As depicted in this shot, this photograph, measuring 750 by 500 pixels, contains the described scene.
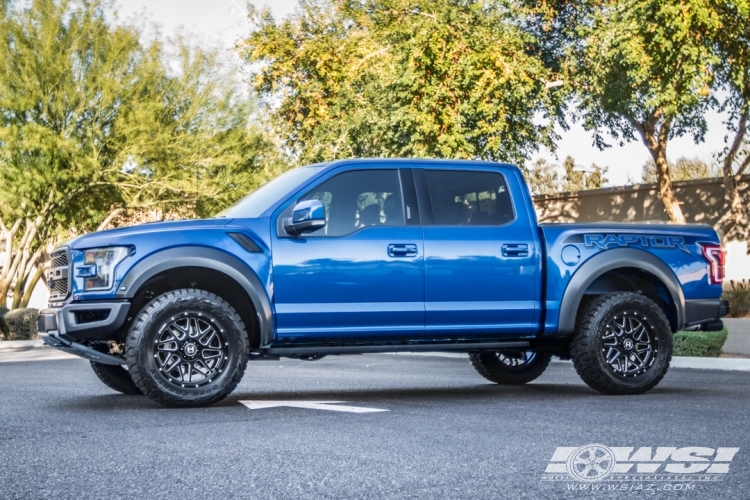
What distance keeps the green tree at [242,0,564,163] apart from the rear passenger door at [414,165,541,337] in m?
10.4

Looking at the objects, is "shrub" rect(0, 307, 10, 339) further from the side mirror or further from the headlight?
the side mirror

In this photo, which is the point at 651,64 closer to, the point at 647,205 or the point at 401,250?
the point at 647,205

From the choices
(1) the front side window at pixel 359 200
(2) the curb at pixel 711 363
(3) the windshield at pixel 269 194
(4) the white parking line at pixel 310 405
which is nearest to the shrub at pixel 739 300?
(2) the curb at pixel 711 363

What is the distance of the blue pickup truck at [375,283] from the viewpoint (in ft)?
30.1

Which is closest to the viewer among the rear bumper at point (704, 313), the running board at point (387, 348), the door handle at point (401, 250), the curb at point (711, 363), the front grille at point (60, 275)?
the front grille at point (60, 275)

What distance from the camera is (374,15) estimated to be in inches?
1101

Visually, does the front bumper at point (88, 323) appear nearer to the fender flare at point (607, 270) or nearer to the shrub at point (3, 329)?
the fender flare at point (607, 270)

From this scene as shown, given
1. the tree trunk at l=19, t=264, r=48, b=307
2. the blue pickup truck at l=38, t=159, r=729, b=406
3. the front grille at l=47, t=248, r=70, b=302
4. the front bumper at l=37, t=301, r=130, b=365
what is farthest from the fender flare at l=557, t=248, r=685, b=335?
the tree trunk at l=19, t=264, r=48, b=307

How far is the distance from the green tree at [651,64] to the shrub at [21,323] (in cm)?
1565

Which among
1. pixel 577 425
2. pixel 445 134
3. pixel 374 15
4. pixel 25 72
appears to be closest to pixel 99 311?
pixel 577 425

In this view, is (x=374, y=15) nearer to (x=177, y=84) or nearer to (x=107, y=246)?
(x=177, y=84)

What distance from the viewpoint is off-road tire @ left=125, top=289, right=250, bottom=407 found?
29.5 feet

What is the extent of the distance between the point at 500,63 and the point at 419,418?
Result: 45.7 ft

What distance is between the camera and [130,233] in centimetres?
925
